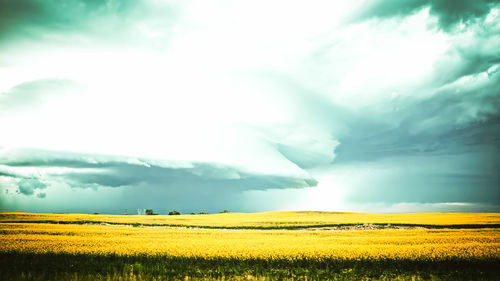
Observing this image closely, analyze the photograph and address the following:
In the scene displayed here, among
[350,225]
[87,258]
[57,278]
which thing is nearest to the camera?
[57,278]

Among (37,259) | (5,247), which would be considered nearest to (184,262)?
(37,259)

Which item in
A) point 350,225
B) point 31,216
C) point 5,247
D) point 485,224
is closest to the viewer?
point 5,247

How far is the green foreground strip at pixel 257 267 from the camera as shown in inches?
583

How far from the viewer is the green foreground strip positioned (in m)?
14.8

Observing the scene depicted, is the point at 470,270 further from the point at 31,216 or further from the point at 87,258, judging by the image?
the point at 31,216

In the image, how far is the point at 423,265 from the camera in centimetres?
1622

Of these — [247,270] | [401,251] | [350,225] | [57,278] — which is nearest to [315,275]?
[247,270]

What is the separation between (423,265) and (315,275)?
21.4 ft

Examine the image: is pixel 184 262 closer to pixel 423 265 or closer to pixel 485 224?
pixel 423 265

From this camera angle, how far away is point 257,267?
15703mm

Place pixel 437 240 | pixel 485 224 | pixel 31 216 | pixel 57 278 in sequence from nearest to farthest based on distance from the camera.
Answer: pixel 57 278
pixel 437 240
pixel 485 224
pixel 31 216

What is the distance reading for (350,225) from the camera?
45.9 metres

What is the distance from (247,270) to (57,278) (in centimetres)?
902

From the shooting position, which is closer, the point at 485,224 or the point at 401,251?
the point at 401,251
